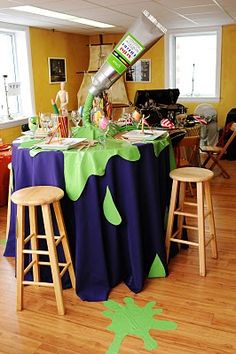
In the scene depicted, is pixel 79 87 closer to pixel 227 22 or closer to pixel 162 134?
pixel 227 22

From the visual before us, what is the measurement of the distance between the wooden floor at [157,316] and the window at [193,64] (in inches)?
188

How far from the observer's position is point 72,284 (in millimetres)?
2680

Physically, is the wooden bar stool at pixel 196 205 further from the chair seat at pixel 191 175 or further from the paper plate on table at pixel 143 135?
the paper plate on table at pixel 143 135

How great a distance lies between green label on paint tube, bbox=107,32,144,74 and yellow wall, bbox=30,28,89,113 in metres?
3.72

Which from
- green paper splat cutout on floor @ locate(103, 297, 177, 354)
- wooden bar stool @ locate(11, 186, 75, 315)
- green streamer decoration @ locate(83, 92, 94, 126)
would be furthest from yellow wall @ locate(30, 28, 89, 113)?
green paper splat cutout on floor @ locate(103, 297, 177, 354)

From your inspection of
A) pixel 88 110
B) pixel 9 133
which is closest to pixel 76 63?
pixel 9 133

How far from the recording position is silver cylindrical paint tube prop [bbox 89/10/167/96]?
260 centimetres

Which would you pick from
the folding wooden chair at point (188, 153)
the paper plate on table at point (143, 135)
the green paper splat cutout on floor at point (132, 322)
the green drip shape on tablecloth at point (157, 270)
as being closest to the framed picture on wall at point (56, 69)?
the folding wooden chair at point (188, 153)

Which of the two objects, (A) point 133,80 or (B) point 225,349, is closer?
(B) point 225,349

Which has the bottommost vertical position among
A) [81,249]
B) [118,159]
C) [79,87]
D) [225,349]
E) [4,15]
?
[225,349]

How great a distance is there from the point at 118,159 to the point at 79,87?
210 inches

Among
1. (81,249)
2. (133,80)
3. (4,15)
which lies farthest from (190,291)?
(133,80)

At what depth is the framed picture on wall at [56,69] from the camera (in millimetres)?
6508

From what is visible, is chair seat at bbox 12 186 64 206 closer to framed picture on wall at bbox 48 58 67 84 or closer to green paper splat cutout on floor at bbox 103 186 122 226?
green paper splat cutout on floor at bbox 103 186 122 226
